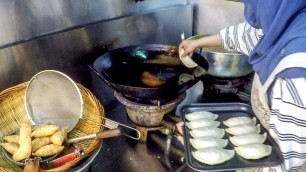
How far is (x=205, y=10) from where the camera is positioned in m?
2.54

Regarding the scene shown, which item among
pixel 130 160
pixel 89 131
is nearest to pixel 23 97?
pixel 89 131

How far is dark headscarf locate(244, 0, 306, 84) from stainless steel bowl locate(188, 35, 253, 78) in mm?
738

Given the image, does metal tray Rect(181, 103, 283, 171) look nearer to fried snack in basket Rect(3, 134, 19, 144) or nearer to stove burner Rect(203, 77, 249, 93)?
stove burner Rect(203, 77, 249, 93)

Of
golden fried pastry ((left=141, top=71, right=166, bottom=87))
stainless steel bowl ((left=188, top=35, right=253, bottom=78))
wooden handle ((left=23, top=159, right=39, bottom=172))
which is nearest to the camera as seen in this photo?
wooden handle ((left=23, top=159, right=39, bottom=172))

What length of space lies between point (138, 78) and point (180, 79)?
27 centimetres

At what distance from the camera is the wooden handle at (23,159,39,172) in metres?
1.15

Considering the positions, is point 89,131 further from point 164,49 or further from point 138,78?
point 164,49

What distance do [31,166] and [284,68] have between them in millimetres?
1088

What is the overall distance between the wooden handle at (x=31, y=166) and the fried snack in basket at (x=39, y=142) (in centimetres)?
9

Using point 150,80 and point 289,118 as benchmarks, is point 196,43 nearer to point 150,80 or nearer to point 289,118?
point 150,80

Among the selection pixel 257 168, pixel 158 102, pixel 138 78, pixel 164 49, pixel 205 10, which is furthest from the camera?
pixel 205 10

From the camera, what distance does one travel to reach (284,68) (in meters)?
0.93

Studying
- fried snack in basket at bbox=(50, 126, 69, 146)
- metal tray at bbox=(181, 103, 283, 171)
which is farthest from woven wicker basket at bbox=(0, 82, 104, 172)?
metal tray at bbox=(181, 103, 283, 171)

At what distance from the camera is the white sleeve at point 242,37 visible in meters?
1.45
